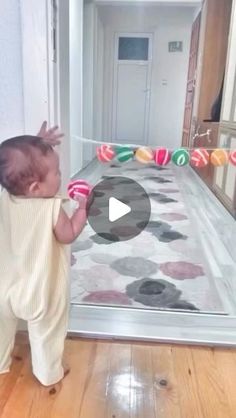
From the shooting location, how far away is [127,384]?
0.88m

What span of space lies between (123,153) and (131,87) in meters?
4.84

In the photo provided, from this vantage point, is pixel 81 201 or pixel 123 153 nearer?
pixel 81 201

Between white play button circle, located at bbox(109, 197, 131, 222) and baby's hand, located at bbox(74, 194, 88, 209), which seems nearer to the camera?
baby's hand, located at bbox(74, 194, 88, 209)

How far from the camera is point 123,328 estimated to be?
109 centimetres

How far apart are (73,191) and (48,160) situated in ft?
0.73

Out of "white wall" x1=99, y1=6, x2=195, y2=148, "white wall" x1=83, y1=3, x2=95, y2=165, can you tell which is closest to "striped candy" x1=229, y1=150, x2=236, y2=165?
"white wall" x1=83, y1=3, x2=95, y2=165

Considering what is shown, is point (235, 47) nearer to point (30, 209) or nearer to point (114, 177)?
point (114, 177)

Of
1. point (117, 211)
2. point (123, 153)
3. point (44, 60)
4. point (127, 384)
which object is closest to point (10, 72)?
point (44, 60)

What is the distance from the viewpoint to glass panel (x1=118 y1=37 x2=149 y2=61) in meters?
5.40

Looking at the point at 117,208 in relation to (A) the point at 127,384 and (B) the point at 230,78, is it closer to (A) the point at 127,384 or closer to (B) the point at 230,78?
(B) the point at 230,78

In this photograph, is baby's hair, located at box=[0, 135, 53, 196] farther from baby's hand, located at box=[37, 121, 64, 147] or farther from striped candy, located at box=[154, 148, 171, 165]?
striped candy, located at box=[154, 148, 171, 165]

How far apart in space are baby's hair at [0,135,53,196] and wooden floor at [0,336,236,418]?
1.66ft

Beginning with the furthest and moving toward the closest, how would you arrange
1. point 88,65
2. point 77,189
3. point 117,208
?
point 88,65
point 117,208
point 77,189

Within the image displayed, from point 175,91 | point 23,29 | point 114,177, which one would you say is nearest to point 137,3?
point 175,91
